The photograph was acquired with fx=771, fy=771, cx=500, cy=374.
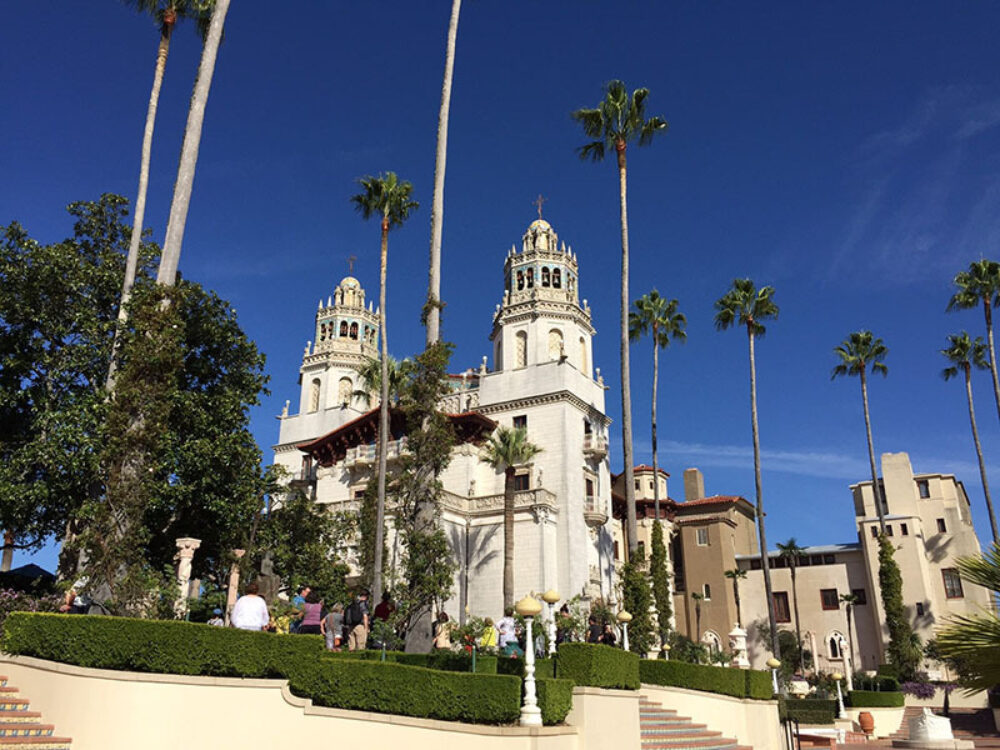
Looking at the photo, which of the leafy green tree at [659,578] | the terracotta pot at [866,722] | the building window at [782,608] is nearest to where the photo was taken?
the terracotta pot at [866,722]

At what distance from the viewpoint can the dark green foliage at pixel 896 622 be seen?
44469mm

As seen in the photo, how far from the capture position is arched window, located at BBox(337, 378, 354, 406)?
54406 millimetres

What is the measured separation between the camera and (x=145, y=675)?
36.6 feet

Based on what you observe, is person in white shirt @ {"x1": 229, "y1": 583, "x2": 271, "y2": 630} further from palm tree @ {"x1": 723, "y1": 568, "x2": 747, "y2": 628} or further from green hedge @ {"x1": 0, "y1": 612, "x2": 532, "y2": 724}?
palm tree @ {"x1": 723, "y1": 568, "x2": 747, "y2": 628}

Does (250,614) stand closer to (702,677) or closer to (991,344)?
(702,677)

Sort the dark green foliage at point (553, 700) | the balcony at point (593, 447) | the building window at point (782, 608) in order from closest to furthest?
1. the dark green foliage at point (553, 700)
2. the balcony at point (593, 447)
3. the building window at point (782, 608)

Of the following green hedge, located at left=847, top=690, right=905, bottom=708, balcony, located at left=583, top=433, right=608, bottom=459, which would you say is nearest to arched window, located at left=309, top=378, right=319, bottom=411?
balcony, located at left=583, top=433, right=608, bottom=459

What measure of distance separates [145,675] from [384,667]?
342 cm

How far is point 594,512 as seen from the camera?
41844 mm

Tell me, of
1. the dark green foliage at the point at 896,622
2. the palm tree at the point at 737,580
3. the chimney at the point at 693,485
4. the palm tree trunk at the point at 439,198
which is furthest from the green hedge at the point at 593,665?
the chimney at the point at 693,485

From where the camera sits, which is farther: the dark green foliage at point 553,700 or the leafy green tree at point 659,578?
the leafy green tree at point 659,578

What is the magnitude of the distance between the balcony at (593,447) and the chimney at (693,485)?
2268cm

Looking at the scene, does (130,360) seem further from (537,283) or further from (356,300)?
(356,300)

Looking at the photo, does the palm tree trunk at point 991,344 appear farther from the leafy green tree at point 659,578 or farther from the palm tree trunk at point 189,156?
the palm tree trunk at point 189,156
